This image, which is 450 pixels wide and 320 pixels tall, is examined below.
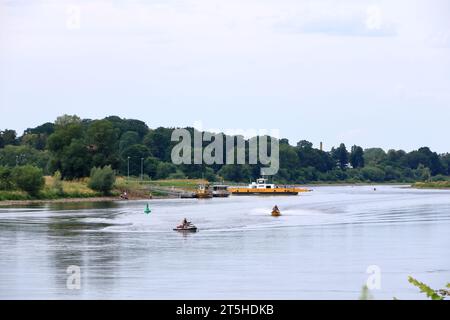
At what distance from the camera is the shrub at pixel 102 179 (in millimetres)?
188375

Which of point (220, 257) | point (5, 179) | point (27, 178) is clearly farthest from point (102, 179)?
point (220, 257)

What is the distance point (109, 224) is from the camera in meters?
106

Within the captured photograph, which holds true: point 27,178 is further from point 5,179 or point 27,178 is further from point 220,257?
point 220,257

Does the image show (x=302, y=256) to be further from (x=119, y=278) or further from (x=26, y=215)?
(x=26, y=215)

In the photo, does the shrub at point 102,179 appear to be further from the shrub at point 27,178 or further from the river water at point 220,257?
the river water at point 220,257

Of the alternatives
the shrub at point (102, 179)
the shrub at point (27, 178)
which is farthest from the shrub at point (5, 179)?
the shrub at point (102, 179)

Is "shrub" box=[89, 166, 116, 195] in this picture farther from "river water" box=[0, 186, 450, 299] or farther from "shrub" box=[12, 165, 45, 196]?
"river water" box=[0, 186, 450, 299]

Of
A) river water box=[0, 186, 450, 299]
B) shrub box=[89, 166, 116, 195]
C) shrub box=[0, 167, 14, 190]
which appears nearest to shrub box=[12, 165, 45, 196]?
shrub box=[0, 167, 14, 190]

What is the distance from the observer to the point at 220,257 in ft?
226

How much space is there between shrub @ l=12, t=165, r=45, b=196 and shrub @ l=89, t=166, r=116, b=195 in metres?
21.0

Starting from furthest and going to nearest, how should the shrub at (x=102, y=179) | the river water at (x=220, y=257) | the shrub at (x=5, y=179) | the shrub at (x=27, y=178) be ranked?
the shrub at (x=102, y=179) → the shrub at (x=27, y=178) → the shrub at (x=5, y=179) → the river water at (x=220, y=257)

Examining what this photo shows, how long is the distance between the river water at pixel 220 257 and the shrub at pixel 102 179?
7361cm

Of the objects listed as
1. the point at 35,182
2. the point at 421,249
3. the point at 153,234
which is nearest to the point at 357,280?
the point at 421,249
